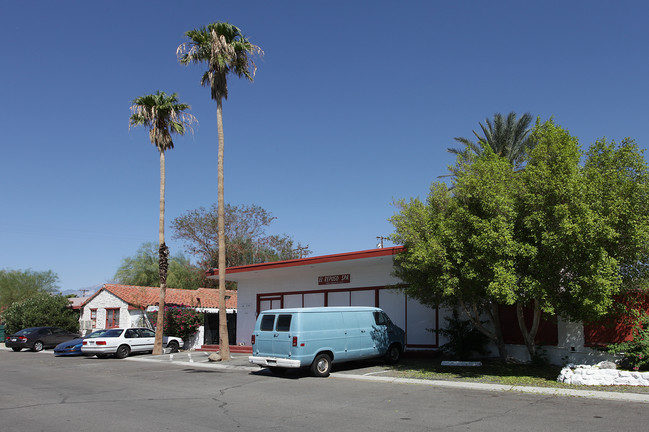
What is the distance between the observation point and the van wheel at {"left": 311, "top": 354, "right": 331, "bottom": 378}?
50.5 feet

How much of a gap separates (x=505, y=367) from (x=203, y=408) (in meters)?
9.98

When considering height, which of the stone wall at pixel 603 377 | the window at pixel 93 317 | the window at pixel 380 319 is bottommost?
the window at pixel 93 317

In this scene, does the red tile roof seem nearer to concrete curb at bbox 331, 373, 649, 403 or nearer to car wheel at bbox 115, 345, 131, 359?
car wheel at bbox 115, 345, 131, 359

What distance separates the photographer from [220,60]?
22938mm

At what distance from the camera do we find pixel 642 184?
1285cm

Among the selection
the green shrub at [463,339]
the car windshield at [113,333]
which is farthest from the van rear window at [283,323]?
the car windshield at [113,333]

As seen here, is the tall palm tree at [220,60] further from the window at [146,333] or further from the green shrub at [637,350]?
the green shrub at [637,350]

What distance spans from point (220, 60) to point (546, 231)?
52.3ft

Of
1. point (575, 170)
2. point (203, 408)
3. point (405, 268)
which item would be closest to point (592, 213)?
point (575, 170)

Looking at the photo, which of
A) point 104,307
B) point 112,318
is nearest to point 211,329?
point 112,318

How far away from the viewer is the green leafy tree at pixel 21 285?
186ft

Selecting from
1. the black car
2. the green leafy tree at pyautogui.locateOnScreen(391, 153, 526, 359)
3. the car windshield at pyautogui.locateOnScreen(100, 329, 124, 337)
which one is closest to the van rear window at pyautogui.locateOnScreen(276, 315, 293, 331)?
the green leafy tree at pyautogui.locateOnScreen(391, 153, 526, 359)

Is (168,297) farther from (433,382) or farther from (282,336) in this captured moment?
(433,382)

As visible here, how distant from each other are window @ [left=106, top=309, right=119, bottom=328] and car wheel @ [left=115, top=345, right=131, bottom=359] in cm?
1294
